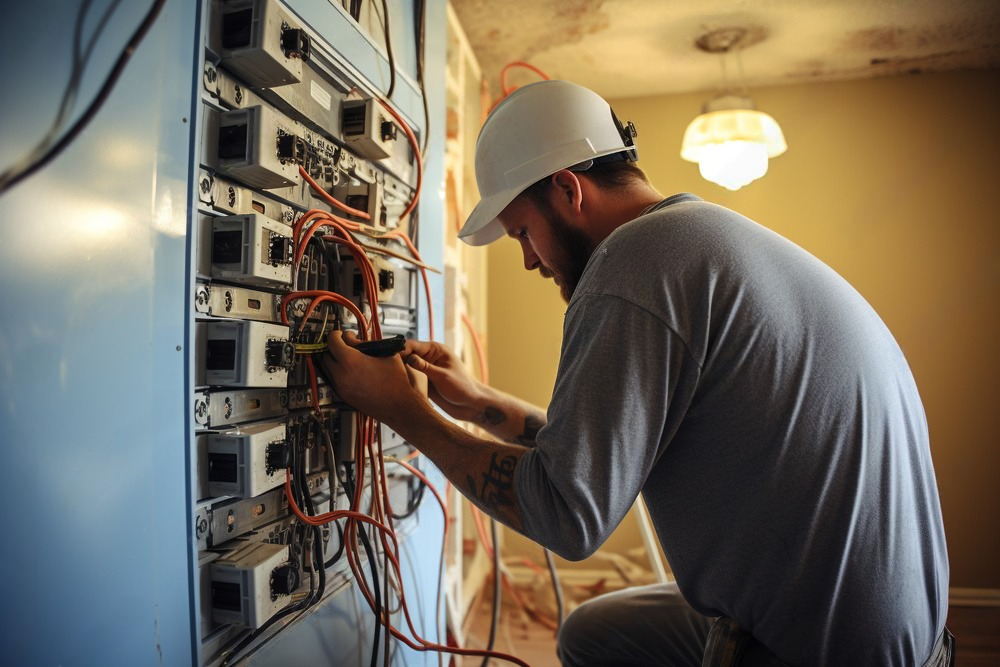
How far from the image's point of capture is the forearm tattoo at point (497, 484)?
0.86 metres

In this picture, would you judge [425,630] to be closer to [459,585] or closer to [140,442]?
[459,585]

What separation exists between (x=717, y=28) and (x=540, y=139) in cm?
169

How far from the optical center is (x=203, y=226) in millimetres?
786

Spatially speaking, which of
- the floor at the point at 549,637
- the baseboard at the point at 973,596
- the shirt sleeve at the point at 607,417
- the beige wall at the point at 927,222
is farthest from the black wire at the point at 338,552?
the baseboard at the point at 973,596

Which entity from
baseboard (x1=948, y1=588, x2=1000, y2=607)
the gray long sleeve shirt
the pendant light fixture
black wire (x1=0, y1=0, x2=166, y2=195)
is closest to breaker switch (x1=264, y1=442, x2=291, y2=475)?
the gray long sleeve shirt

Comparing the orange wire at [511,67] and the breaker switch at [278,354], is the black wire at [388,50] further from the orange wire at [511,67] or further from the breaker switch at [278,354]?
the orange wire at [511,67]

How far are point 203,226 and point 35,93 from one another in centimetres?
26

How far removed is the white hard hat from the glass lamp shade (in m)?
1.34

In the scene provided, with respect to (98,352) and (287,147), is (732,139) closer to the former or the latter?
(287,147)

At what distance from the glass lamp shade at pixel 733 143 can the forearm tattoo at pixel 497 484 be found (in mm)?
1826

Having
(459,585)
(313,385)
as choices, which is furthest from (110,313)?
(459,585)

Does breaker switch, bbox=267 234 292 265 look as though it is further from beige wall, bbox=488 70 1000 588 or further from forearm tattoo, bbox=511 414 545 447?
beige wall, bbox=488 70 1000 588

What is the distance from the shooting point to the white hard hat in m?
1.05

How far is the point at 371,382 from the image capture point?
0.96 meters
